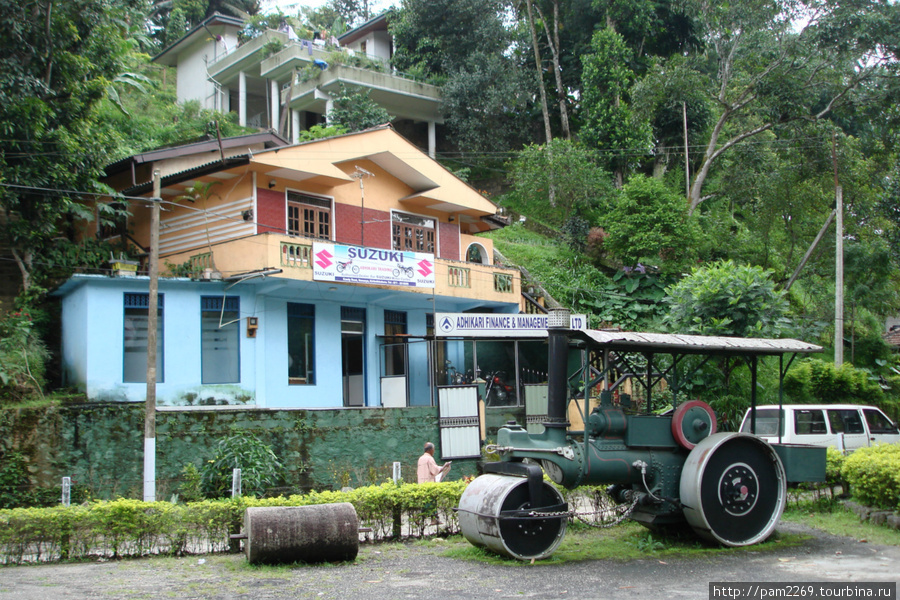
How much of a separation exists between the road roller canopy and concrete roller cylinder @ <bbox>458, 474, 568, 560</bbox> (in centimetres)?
187

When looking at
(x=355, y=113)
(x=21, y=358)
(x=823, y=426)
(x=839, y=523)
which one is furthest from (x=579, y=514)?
(x=355, y=113)

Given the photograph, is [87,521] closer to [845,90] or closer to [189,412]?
[189,412]

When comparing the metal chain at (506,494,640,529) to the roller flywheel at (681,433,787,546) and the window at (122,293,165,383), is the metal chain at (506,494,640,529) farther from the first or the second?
the window at (122,293,165,383)

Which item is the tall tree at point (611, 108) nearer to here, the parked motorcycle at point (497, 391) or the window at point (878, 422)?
the parked motorcycle at point (497, 391)

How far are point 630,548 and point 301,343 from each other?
11.9m

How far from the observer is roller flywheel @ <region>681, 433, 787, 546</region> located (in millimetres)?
9594

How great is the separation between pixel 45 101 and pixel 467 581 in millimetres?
15534

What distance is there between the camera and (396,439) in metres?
17.2

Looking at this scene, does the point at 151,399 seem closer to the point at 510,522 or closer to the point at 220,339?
the point at 220,339

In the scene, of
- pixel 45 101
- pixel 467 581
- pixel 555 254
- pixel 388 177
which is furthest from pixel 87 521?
pixel 555 254

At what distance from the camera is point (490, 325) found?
2009 centimetres

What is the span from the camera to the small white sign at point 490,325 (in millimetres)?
19281

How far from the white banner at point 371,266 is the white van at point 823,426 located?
8.84 m

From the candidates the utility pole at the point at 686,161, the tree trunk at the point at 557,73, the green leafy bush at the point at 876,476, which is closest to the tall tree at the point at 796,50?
the utility pole at the point at 686,161
